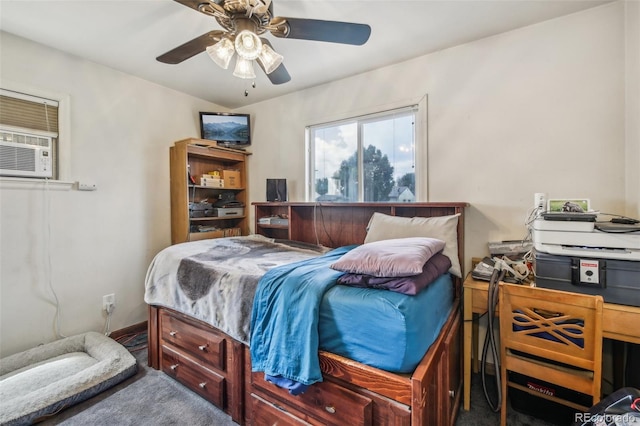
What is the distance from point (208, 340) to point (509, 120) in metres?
2.59

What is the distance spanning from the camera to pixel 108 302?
8.29ft

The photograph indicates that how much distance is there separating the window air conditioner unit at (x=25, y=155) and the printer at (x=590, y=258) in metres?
3.57

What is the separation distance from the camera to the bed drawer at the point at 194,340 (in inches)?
63.6

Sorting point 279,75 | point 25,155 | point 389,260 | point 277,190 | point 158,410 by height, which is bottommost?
point 158,410

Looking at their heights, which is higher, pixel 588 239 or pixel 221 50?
pixel 221 50

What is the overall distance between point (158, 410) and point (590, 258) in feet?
8.48

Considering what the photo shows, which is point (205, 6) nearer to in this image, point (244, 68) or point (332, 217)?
point (244, 68)

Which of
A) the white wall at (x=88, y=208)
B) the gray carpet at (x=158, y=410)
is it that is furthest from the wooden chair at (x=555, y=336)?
the white wall at (x=88, y=208)

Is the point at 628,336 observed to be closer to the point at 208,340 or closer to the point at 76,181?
the point at 208,340

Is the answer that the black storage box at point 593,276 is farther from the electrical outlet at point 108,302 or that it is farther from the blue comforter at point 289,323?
the electrical outlet at point 108,302

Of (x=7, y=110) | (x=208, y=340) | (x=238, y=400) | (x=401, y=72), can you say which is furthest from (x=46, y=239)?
(x=401, y=72)

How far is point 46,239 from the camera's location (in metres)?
2.20

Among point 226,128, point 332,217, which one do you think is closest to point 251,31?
point 332,217

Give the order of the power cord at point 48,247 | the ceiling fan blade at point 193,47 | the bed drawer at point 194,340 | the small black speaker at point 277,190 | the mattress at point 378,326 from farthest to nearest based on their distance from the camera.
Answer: the small black speaker at point 277,190 → the power cord at point 48,247 → the bed drawer at point 194,340 → the ceiling fan blade at point 193,47 → the mattress at point 378,326
